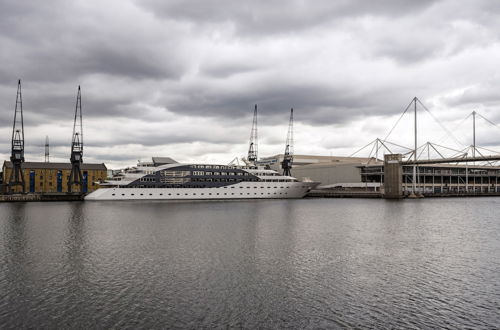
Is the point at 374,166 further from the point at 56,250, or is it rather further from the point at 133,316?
the point at 133,316

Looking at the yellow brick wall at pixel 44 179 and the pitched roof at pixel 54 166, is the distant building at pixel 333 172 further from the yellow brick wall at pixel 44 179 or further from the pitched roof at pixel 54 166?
the yellow brick wall at pixel 44 179

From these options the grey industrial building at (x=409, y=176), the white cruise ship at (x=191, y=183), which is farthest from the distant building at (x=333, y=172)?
the white cruise ship at (x=191, y=183)

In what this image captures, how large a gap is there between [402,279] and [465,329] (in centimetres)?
586

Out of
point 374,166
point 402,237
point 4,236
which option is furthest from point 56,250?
point 374,166

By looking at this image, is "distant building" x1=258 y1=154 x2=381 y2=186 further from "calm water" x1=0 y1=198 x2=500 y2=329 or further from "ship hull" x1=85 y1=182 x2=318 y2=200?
"calm water" x1=0 y1=198 x2=500 y2=329

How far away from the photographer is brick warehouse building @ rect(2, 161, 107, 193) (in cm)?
11019

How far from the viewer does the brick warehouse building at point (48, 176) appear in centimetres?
11019

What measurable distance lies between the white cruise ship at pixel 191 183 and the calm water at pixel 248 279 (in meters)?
46.0

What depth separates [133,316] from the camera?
45.1ft

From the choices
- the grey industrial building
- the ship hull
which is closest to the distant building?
the grey industrial building

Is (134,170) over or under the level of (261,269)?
over

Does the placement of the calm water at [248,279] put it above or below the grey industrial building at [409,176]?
below

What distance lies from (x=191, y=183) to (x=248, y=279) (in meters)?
66.9

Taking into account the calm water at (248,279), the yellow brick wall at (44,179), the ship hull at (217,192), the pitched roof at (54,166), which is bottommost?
the calm water at (248,279)
